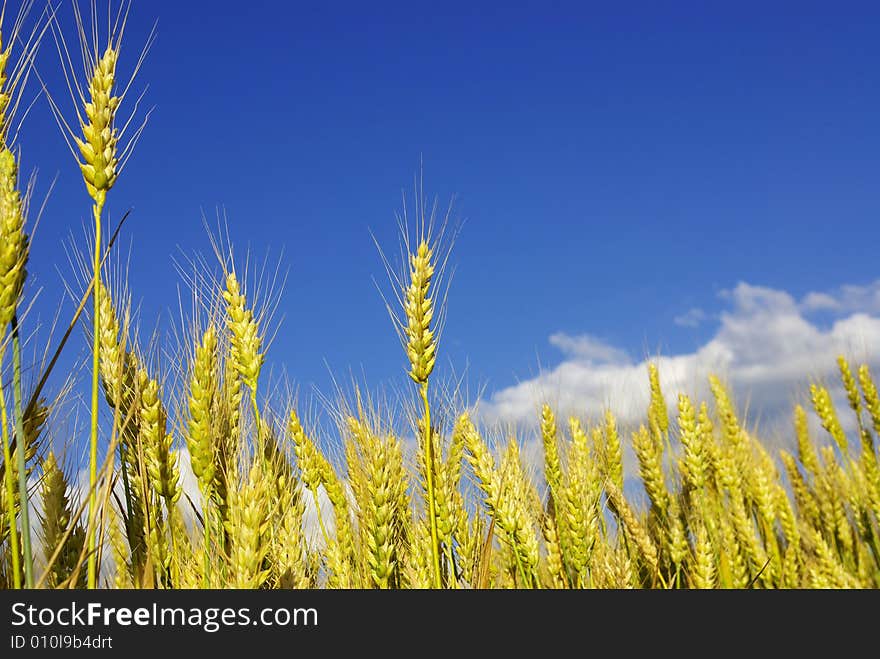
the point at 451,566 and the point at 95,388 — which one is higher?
the point at 95,388

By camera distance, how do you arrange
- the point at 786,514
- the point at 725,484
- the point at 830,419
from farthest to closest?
the point at 830,419
the point at 786,514
the point at 725,484

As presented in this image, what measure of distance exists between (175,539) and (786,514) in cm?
493

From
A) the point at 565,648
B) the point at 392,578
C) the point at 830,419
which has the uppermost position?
the point at 830,419

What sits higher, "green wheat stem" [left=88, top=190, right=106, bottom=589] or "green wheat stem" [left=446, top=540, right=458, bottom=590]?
"green wheat stem" [left=88, top=190, right=106, bottom=589]

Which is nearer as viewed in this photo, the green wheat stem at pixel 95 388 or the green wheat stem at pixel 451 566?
the green wheat stem at pixel 95 388

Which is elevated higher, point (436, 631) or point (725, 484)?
point (725, 484)

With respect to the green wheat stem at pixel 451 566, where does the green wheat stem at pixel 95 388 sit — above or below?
above

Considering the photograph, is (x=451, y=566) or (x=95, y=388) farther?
(x=451, y=566)

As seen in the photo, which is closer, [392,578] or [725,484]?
[392,578]

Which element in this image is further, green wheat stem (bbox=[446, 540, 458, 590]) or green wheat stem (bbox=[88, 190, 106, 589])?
green wheat stem (bbox=[446, 540, 458, 590])

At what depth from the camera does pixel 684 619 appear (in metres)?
2.30

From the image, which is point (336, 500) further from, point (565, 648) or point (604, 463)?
point (604, 463)

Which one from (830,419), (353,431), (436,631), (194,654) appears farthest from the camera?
(830,419)

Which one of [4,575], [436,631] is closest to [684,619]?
[436,631]
